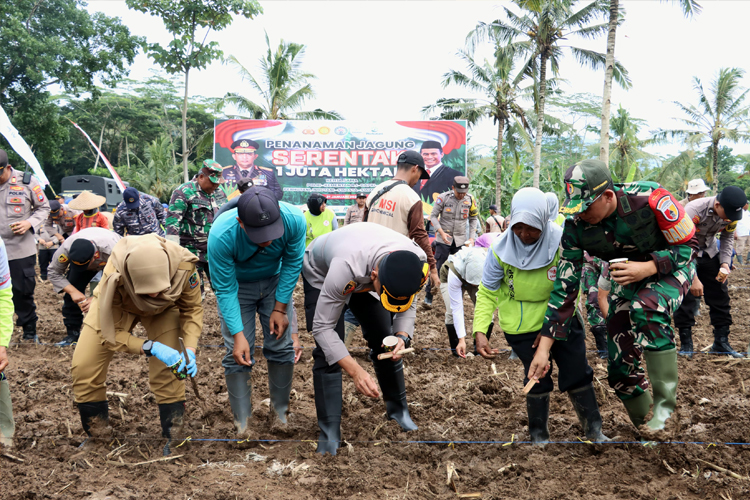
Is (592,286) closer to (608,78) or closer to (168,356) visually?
(168,356)

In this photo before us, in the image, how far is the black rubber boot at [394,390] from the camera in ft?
12.2

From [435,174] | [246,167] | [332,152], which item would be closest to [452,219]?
[435,174]

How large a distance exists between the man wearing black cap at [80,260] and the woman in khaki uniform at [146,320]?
1973 millimetres

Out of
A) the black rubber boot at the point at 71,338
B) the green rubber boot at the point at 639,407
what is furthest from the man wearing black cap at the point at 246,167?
the green rubber boot at the point at 639,407

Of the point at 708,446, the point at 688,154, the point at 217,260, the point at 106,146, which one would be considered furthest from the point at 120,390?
the point at 106,146

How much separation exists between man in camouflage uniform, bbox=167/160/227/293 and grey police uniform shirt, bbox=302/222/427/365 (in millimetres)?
2716

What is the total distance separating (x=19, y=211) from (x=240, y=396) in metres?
3.98

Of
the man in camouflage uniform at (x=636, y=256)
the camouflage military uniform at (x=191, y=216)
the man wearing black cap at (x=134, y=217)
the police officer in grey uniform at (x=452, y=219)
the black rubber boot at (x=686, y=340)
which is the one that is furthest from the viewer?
the police officer in grey uniform at (x=452, y=219)

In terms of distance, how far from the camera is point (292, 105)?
22484 millimetres

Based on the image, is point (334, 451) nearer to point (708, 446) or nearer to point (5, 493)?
point (5, 493)

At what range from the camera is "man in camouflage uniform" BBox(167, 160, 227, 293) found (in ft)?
18.7

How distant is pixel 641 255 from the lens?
3.01 meters

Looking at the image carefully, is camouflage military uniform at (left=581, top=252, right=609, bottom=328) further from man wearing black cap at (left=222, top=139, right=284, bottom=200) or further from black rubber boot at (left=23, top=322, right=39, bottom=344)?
man wearing black cap at (left=222, top=139, right=284, bottom=200)

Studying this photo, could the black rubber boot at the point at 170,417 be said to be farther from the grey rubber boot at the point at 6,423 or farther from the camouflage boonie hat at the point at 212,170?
the camouflage boonie hat at the point at 212,170
